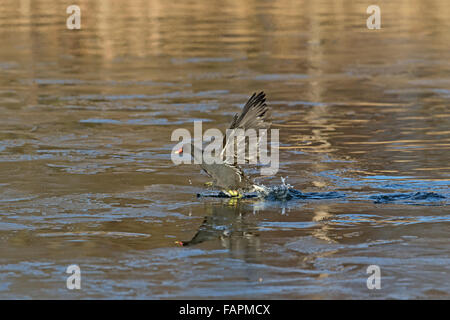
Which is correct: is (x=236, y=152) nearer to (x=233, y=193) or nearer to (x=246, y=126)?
(x=246, y=126)

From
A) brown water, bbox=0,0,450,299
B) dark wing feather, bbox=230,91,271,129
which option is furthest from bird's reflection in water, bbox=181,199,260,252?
dark wing feather, bbox=230,91,271,129

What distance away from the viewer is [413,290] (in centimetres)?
698

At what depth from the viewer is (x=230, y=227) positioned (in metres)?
8.99

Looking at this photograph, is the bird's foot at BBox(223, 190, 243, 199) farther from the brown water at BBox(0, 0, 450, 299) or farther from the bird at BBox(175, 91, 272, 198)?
the brown water at BBox(0, 0, 450, 299)

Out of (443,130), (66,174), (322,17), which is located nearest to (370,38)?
(322,17)

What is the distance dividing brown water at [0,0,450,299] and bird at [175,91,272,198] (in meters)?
0.24

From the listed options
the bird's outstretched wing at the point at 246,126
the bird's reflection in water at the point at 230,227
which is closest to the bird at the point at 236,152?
the bird's outstretched wing at the point at 246,126

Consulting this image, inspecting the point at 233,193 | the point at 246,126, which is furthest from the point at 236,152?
the point at 233,193

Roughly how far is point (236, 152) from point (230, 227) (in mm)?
993

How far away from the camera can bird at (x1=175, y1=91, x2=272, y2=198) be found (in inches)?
378

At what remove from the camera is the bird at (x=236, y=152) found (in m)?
9.59

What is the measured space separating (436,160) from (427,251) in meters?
4.08

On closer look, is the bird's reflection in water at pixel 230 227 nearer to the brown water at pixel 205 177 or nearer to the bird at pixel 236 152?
the brown water at pixel 205 177
